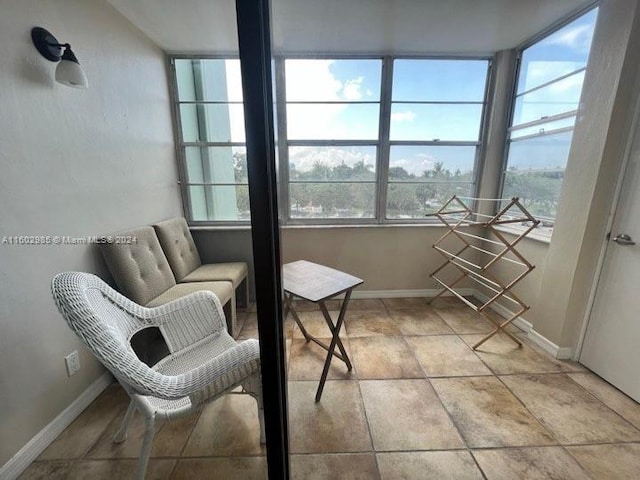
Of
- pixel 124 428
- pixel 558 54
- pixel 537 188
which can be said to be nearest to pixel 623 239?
pixel 537 188

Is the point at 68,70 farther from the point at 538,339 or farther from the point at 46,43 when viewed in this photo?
the point at 538,339

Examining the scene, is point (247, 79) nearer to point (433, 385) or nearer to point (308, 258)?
point (433, 385)

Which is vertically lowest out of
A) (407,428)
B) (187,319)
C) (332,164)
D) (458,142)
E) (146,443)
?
(407,428)

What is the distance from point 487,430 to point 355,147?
96.0 inches

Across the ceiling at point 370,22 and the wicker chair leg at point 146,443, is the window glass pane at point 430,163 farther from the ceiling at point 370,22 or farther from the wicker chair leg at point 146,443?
the wicker chair leg at point 146,443

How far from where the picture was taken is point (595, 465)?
125 centimetres

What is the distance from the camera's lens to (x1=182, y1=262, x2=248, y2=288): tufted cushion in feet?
7.22

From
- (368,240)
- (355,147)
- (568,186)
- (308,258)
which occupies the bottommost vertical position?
(308,258)

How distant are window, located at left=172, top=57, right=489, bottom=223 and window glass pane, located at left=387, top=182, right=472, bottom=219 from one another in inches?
0.4

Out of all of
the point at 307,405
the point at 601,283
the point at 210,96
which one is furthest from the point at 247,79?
the point at 601,283

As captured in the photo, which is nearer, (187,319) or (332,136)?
(187,319)

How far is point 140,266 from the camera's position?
5.85 feet

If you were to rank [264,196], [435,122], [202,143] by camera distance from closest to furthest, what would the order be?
[264,196]
[202,143]
[435,122]

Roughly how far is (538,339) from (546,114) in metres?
1.83
